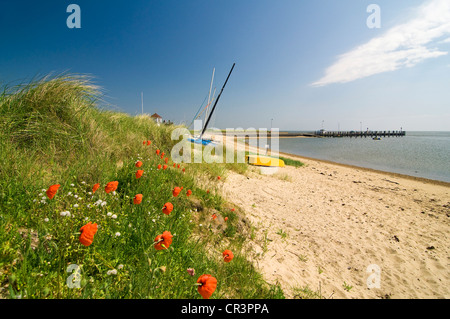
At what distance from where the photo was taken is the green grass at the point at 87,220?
1.49 metres

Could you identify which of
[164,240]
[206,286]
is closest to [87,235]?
[164,240]

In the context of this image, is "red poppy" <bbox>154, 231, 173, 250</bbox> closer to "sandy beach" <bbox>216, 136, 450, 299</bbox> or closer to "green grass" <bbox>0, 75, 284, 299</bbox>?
"green grass" <bbox>0, 75, 284, 299</bbox>

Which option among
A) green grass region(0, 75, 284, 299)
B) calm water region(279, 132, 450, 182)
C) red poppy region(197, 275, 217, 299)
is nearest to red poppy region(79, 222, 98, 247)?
green grass region(0, 75, 284, 299)

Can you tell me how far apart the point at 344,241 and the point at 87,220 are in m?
5.11

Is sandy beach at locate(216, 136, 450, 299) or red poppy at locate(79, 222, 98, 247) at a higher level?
red poppy at locate(79, 222, 98, 247)

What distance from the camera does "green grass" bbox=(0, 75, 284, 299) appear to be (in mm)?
1493

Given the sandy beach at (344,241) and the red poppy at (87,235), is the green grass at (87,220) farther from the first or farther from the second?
the sandy beach at (344,241)

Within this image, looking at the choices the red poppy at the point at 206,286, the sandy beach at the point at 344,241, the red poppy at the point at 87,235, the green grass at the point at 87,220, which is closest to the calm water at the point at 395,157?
the sandy beach at the point at 344,241

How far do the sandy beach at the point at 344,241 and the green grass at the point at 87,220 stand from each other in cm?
83

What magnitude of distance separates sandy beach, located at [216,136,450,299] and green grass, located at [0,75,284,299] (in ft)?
2.72

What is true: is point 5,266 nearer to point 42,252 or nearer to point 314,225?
point 42,252

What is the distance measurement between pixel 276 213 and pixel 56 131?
5.39 m
